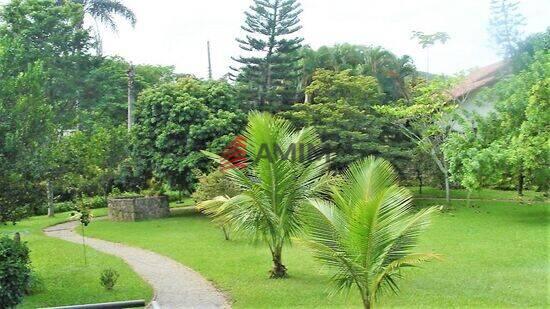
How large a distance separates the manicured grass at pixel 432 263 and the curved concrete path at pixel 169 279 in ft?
0.45

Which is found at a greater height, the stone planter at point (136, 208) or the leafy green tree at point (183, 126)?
the leafy green tree at point (183, 126)

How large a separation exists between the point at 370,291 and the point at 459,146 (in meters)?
6.03

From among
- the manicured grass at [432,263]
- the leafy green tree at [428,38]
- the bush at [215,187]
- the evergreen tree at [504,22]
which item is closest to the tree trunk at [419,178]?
the manicured grass at [432,263]

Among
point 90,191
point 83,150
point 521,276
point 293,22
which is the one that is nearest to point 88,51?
point 90,191

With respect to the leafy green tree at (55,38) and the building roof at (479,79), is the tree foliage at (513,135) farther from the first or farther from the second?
the leafy green tree at (55,38)

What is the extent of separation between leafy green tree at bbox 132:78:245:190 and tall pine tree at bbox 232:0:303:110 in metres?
0.61

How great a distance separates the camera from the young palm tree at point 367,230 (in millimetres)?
2789

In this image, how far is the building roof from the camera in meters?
6.07

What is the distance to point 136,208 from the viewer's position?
10203mm

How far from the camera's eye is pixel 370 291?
2949mm

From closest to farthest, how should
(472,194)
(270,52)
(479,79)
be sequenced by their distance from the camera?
1. (479,79)
2. (270,52)
3. (472,194)

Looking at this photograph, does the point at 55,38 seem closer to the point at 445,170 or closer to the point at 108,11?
the point at 108,11

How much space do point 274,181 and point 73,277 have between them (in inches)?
90.5

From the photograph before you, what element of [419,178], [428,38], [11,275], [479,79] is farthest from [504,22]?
[419,178]
